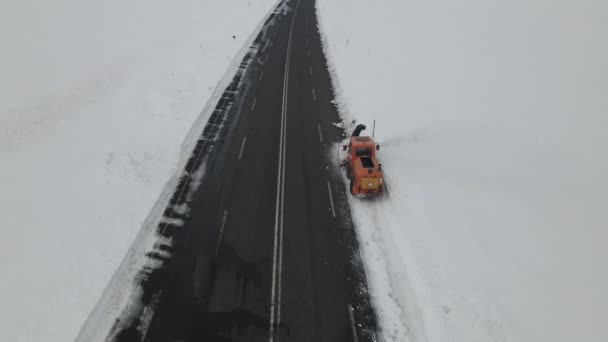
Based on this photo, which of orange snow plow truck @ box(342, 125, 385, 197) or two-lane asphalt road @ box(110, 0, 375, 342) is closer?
two-lane asphalt road @ box(110, 0, 375, 342)

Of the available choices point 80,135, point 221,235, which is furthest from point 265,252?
point 80,135

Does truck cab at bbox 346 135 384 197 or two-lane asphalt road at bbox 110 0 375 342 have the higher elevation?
truck cab at bbox 346 135 384 197

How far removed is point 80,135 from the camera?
20.2m

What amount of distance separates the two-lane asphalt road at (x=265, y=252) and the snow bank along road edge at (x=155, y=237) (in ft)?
1.67

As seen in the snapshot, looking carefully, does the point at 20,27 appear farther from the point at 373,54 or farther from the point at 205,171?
the point at 373,54

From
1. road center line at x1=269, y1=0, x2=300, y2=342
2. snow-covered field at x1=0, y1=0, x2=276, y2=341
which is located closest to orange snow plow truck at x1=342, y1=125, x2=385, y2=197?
road center line at x1=269, y1=0, x2=300, y2=342

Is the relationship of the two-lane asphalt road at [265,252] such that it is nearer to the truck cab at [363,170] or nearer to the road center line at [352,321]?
the road center line at [352,321]

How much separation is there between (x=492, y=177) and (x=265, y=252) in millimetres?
11071

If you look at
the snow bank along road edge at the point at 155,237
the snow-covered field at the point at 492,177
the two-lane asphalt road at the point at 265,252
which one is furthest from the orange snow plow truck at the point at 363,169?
the snow bank along road edge at the point at 155,237

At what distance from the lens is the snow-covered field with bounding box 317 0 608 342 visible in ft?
40.4

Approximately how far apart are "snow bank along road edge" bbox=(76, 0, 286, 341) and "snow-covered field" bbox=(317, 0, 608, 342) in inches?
302

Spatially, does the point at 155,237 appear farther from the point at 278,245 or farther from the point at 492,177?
the point at 492,177

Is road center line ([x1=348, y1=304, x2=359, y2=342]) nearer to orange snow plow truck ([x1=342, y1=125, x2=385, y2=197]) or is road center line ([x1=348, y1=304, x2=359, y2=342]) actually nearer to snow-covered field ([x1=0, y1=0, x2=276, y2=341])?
orange snow plow truck ([x1=342, y1=125, x2=385, y2=197])

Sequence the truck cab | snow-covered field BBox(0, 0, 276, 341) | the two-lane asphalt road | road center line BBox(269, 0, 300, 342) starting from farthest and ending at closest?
the truck cab
snow-covered field BBox(0, 0, 276, 341)
road center line BBox(269, 0, 300, 342)
the two-lane asphalt road
